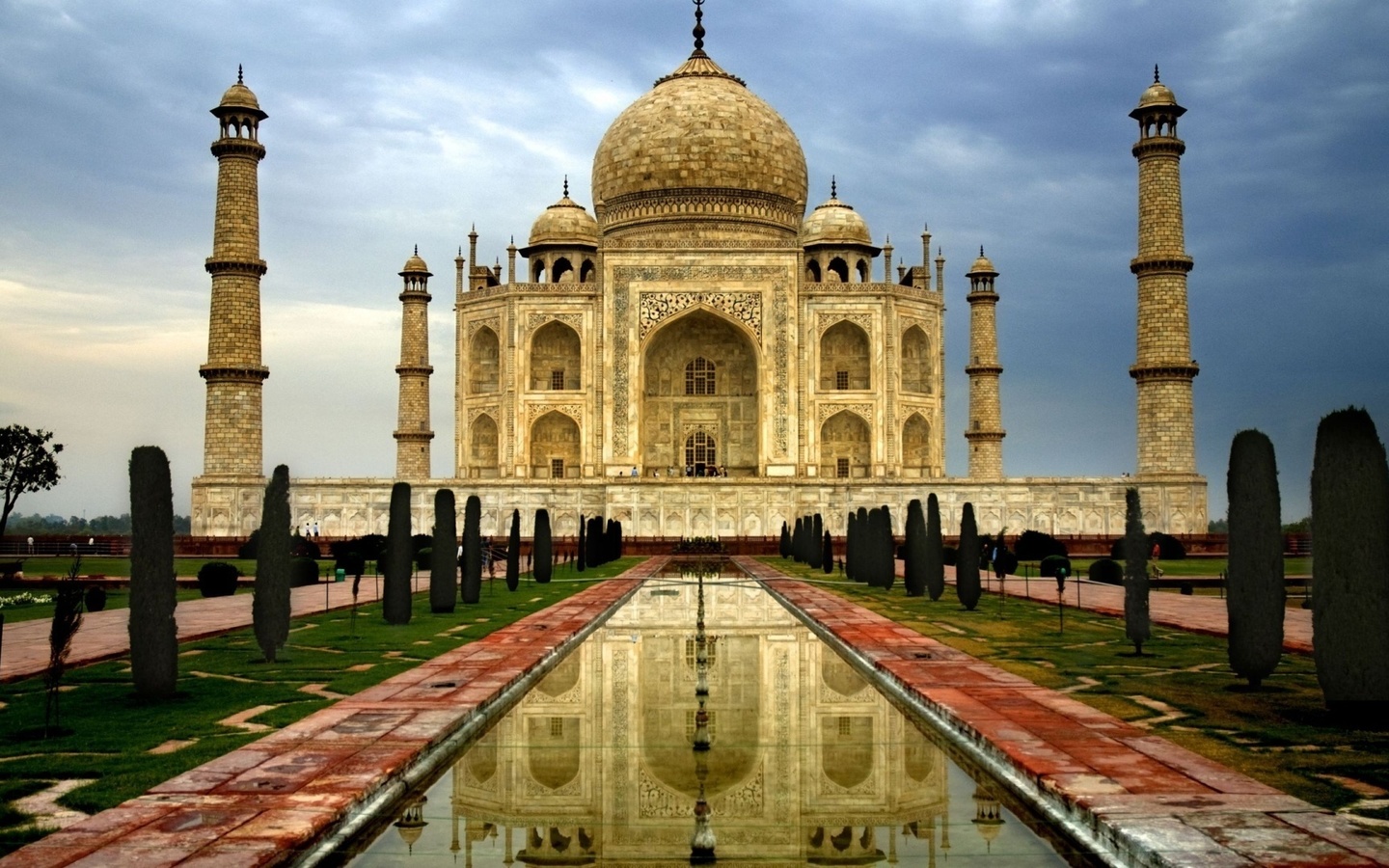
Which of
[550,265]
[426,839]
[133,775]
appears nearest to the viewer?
[426,839]

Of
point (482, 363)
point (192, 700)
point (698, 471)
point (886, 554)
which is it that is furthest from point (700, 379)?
point (192, 700)

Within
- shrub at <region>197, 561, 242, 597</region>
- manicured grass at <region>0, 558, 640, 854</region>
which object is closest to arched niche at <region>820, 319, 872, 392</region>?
shrub at <region>197, 561, 242, 597</region>

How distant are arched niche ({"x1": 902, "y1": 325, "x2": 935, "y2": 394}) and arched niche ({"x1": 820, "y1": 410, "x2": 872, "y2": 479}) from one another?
182 centimetres

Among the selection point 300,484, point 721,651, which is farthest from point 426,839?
point 300,484

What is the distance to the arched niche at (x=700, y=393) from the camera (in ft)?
105

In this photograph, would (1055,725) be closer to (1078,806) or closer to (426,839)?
(1078,806)

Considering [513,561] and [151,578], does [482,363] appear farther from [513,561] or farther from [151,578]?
[151,578]

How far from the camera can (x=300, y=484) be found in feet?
87.6

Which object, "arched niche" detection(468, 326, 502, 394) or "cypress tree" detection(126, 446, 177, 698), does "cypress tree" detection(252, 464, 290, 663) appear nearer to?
"cypress tree" detection(126, 446, 177, 698)

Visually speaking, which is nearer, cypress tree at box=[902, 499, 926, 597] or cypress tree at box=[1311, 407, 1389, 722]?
cypress tree at box=[1311, 407, 1389, 722]

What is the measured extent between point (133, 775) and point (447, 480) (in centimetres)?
2233

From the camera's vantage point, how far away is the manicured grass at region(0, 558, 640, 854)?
4680 millimetres

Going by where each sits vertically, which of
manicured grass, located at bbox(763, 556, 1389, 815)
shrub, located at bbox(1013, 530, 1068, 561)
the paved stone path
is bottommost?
manicured grass, located at bbox(763, 556, 1389, 815)

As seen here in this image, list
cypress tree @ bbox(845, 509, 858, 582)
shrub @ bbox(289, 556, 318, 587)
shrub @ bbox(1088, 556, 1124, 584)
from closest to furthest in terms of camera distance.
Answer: shrub @ bbox(1088, 556, 1124, 584)
shrub @ bbox(289, 556, 318, 587)
cypress tree @ bbox(845, 509, 858, 582)
